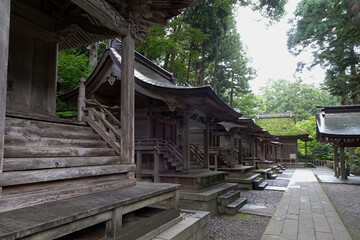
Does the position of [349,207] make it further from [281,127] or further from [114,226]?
[281,127]

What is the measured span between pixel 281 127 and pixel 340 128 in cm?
1826

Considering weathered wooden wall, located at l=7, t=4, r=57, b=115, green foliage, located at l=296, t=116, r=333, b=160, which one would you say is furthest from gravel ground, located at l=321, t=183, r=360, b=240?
green foliage, located at l=296, t=116, r=333, b=160

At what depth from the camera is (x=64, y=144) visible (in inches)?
165

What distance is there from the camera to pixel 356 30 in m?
9.09

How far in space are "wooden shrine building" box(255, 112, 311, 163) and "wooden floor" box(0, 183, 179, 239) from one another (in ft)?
97.9

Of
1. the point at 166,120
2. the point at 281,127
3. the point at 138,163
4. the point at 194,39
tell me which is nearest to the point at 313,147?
the point at 281,127

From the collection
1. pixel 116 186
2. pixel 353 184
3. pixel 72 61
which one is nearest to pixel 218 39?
pixel 72 61

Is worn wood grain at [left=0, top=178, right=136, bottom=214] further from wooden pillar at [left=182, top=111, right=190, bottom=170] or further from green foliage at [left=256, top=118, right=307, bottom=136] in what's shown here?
green foliage at [left=256, top=118, right=307, bottom=136]

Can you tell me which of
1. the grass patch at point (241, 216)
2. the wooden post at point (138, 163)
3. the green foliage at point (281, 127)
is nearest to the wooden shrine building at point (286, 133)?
the green foliage at point (281, 127)

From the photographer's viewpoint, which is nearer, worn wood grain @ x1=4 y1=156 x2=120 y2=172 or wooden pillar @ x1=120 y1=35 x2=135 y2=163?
worn wood grain @ x1=4 y1=156 x2=120 y2=172

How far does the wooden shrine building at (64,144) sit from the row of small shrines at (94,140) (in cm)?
1

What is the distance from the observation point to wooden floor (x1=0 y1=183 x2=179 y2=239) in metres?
2.09

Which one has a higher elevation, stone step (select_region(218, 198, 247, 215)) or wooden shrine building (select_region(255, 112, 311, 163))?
wooden shrine building (select_region(255, 112, 311, 163))

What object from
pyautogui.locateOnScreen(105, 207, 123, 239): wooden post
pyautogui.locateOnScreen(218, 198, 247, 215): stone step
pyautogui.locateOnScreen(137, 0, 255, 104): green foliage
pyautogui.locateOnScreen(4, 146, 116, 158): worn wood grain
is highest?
pyautogui.locateOnScreen(137, 0, 255, 104): green foliage
